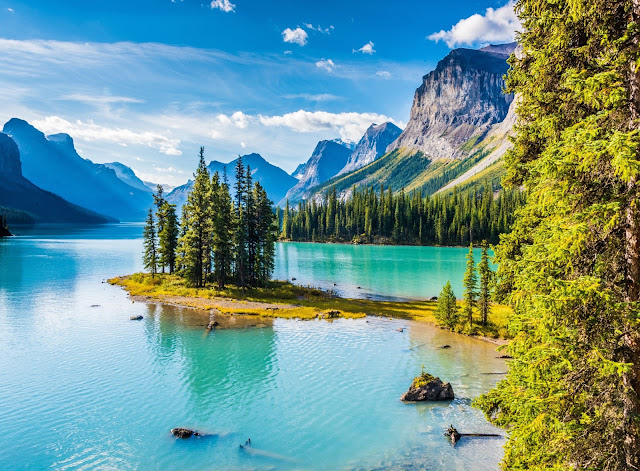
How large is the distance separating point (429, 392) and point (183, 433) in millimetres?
16310

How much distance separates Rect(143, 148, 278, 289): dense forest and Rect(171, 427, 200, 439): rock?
42646 millimetres

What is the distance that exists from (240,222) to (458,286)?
45331 millimetres

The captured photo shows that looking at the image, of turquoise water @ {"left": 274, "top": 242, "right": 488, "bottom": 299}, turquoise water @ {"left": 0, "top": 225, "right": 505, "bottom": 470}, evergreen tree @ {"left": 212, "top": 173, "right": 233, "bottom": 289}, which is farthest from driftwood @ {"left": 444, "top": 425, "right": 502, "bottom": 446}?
evergreen tree @ {"left": 212, "top": 173, "right": 233, "bottom": 289}

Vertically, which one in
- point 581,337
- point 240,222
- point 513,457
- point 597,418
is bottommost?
point 513,457

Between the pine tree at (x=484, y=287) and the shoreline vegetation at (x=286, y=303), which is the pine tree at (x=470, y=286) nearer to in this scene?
the pine tree at (x=484, y=287)

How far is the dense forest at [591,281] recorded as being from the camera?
26.1 feet

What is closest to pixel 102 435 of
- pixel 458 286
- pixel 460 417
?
pixel 460 417

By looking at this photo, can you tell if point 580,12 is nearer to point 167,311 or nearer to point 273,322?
point 273,322

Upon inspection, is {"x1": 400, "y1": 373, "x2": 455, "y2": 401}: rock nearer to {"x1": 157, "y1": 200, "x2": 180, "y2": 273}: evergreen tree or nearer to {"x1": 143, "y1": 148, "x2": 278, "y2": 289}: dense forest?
{"x1": 143, "y1": 148, "x2": 278, "y2": 289}: dense forest

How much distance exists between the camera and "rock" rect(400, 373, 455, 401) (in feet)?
86.8

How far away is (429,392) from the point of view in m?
26.6

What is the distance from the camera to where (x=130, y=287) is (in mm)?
71625

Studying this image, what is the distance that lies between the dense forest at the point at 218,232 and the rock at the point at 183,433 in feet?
140

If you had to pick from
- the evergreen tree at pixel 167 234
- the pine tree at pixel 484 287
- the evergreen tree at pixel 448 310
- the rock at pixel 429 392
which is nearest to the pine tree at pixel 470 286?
the pine tree at pixel 484 287
